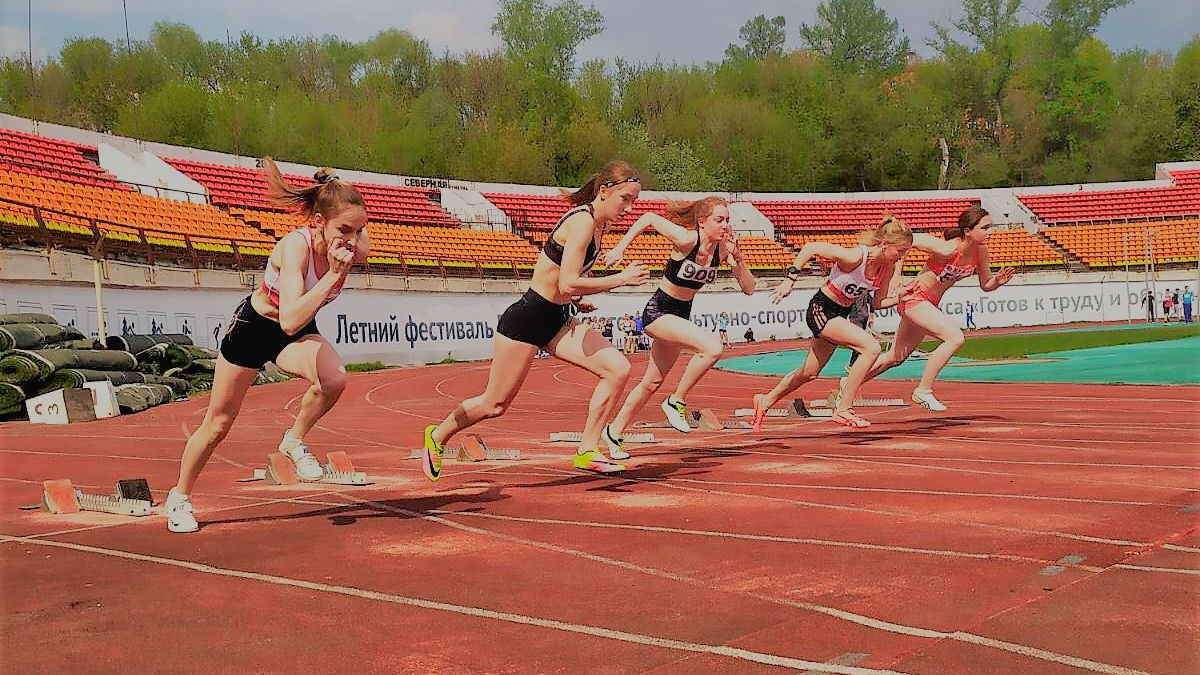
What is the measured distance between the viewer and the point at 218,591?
515 centimetres

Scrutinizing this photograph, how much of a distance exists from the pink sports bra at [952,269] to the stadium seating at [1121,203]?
47934mm

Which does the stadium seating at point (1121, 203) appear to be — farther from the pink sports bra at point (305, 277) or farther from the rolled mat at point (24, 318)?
the pink sports bra at point (305, 277)

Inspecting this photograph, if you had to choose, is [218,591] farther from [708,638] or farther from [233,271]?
[233,271]

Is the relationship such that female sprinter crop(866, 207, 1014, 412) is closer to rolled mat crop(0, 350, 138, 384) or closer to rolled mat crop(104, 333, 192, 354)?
rolled mat crop(0, 350, 138, 384)

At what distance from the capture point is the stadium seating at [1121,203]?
2217 inches

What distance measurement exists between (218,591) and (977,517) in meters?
3.96

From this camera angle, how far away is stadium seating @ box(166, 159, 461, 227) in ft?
131

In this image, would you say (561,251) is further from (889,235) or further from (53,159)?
(53,159)

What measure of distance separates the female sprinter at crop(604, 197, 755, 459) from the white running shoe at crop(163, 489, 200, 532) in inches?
157

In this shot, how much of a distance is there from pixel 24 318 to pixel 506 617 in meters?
16.7

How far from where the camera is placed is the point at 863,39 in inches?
3506

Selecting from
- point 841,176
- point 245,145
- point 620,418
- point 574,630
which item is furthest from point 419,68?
point 574,630

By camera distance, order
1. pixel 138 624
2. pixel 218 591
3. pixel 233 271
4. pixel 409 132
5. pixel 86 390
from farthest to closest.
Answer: pixel 409 132
pixel 233 271
pixel 86 390
pixel 218 591
pixel 138 624

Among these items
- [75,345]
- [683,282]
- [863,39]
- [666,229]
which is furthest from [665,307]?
[863,39]
